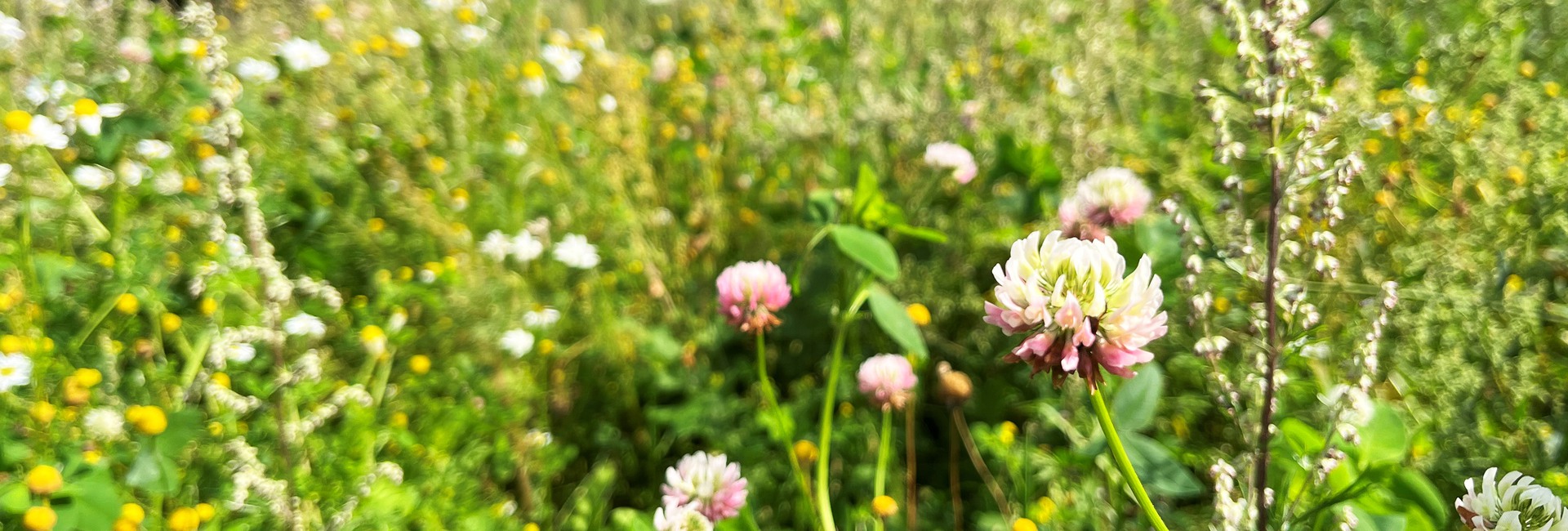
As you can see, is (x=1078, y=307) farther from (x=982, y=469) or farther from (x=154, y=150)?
(x=154, y=150)

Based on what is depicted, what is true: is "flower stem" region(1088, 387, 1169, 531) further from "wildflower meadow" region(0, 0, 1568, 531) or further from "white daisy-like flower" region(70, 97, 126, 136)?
"white daisy-like flower" region(70, 97, 126, 136)

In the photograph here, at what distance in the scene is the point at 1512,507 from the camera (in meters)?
0.68

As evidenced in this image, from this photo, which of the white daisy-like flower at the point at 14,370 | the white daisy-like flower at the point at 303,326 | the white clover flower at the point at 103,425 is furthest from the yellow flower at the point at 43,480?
the white daisy-like flower at the point at 303,326

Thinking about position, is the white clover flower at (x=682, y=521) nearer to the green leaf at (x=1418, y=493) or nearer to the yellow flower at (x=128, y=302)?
the green leaf at (x=1418, y=493)

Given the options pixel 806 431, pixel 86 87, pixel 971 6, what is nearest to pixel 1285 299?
pixel 806 431

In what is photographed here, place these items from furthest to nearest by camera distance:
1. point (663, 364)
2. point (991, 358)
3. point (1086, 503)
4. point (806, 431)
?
1. point (663, 364)
2. point (991, 358)
3. point (806, 431)
4. point (1086, 503)

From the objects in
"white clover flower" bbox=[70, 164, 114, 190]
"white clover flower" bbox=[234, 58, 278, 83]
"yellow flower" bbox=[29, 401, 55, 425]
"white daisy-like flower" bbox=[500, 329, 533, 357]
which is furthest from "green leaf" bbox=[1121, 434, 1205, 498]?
"white clover flower" bbox=[234, 58, 278, 83]

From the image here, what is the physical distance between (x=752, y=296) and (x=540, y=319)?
1079 millimetres

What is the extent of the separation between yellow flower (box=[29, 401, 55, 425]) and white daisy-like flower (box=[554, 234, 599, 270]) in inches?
42.5

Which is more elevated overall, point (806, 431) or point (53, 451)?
point (53, 451)

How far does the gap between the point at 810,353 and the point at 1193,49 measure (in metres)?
1.89

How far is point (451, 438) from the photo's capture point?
1.76 m

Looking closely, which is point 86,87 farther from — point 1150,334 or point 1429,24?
point 1429,24

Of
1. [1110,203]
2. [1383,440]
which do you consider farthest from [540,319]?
[1383,440]
